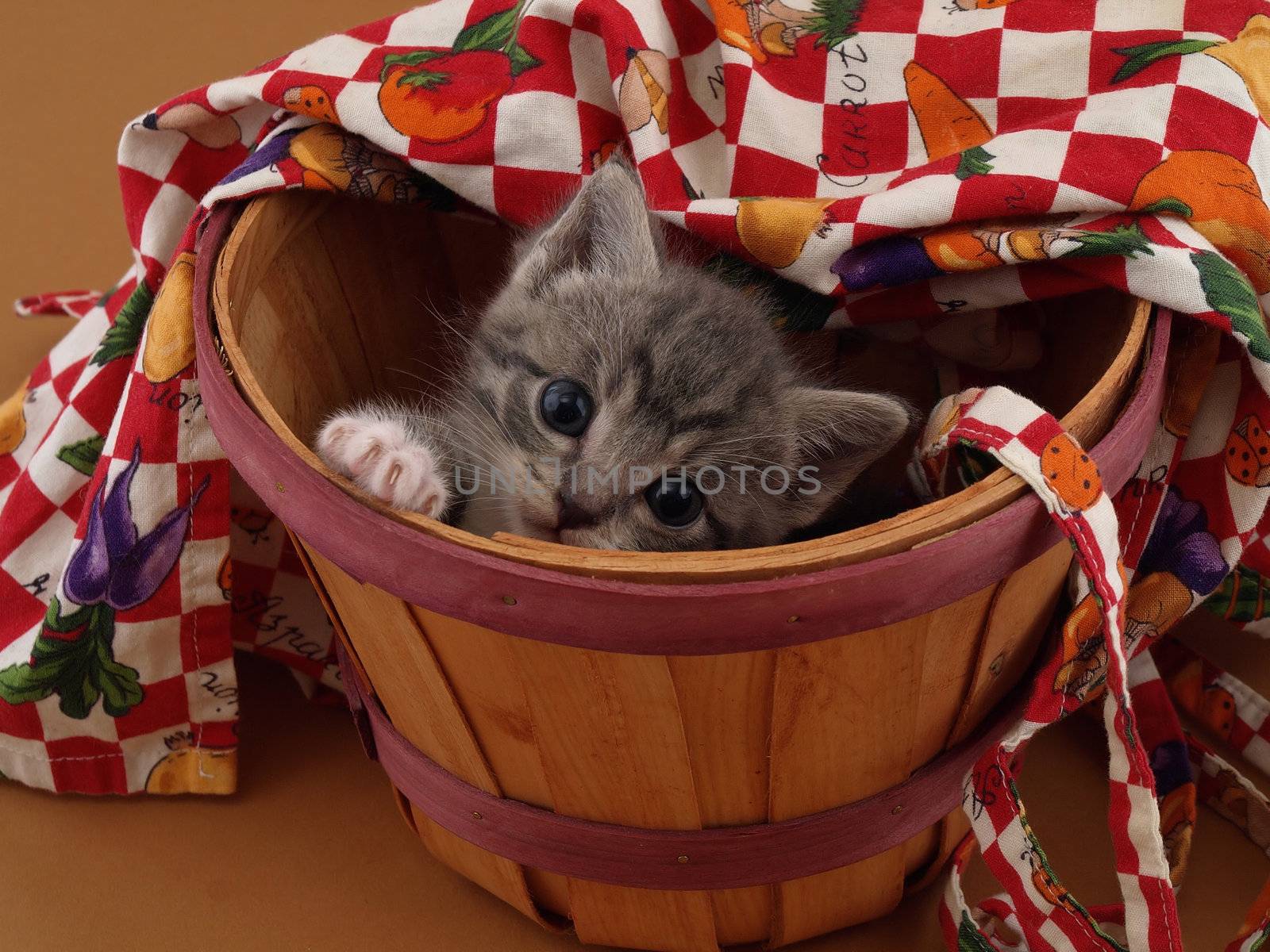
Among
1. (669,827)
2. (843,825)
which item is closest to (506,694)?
(669,827)

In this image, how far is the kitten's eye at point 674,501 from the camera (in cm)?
116

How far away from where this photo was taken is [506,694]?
100cm

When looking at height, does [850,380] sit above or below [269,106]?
below

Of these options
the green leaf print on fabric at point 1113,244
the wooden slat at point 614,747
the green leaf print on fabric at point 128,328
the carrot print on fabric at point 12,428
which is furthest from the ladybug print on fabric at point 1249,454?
the carrot print on fabric at point 12,428

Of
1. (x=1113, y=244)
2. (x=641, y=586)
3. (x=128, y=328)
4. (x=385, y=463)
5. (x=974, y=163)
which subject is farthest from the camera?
(x=128, y=328)

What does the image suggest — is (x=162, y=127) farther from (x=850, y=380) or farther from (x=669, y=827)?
(x=669, y=827)

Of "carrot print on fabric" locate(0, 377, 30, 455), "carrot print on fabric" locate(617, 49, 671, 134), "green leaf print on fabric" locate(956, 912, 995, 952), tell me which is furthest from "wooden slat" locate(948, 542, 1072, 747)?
"carrot print on fabric" locate(0, 377, 30, 455)

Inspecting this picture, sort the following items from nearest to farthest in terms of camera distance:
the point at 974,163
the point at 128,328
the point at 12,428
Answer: the point at 974,163 < the point at 128,328 < the point at 12,428

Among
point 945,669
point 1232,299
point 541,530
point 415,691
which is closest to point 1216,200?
point 1232,299

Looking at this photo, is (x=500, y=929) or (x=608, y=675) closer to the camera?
(x=608, y=675)

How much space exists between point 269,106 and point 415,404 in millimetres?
429

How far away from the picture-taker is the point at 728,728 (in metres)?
0.99

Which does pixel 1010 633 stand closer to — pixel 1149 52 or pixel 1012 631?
pixel 1012 631

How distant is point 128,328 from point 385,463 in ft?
2.12
